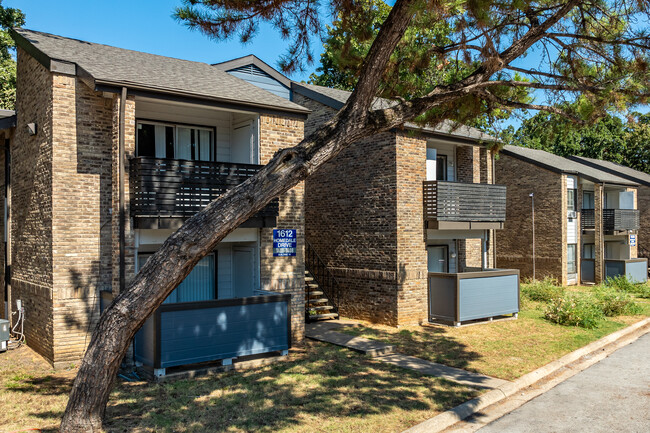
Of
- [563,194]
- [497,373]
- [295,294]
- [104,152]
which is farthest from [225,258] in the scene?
[563,194]

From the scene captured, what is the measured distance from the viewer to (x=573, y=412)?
27.4 feet

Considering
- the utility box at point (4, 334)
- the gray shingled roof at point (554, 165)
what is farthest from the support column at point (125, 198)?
the gray shingled roof at point (554, 165)

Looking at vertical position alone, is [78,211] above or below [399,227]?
above

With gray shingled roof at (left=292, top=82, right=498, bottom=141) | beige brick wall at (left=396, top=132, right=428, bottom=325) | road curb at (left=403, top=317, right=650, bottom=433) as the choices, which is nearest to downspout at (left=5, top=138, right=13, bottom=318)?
gray shingled roof at (left=292, top=82, right=498, bottom=141)

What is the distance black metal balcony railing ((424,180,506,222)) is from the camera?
1584 cm

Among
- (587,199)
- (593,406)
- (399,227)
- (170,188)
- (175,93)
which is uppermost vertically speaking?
(175,93)

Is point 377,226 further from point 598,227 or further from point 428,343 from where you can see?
point 598,227

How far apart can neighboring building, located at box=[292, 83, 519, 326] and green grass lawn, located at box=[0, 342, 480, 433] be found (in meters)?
5.00

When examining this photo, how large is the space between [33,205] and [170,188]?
3.63 m

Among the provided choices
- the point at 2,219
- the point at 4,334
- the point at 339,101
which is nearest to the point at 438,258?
the point at 339,101

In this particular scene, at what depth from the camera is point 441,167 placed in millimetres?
18844

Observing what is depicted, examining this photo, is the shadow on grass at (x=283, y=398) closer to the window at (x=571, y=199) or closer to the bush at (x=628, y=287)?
the bush at (x=628, y=287)

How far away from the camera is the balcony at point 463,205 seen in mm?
15836

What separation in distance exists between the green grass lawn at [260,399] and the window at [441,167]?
940 cm
